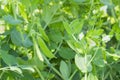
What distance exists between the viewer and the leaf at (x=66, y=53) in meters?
0.54

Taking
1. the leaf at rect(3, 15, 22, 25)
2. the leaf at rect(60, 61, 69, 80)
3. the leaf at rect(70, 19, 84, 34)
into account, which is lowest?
the leaf at rect(60, 61, 69, 80)

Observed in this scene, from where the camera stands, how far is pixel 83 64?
483 millimetres

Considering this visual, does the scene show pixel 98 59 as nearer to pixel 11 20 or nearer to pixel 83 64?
pixel 83 64

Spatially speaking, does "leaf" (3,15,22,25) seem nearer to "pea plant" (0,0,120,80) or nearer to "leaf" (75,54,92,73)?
"pea plant" (0,0,120,80)

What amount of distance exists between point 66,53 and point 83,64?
6cm

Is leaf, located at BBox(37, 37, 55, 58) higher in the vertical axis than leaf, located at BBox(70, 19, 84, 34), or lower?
lower

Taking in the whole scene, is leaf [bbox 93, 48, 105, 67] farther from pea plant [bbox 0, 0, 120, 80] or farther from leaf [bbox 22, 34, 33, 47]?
leaf [bbox 22, 34, 33, 47]

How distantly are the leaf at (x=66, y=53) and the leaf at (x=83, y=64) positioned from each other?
0.16 feet

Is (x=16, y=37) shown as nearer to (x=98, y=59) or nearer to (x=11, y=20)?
(x=11, y=20)

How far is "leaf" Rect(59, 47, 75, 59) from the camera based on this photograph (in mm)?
538

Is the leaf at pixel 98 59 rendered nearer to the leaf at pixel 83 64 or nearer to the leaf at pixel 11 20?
the leaf at pixel 83 64

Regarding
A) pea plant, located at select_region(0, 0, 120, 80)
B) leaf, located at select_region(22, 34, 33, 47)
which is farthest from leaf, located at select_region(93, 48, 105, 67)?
leaf, located at select_region(22, 34, 33, 47)

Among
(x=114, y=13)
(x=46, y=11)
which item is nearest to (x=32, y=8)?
(x=46, y=11)

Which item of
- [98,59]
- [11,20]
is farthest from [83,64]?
[11,20]
